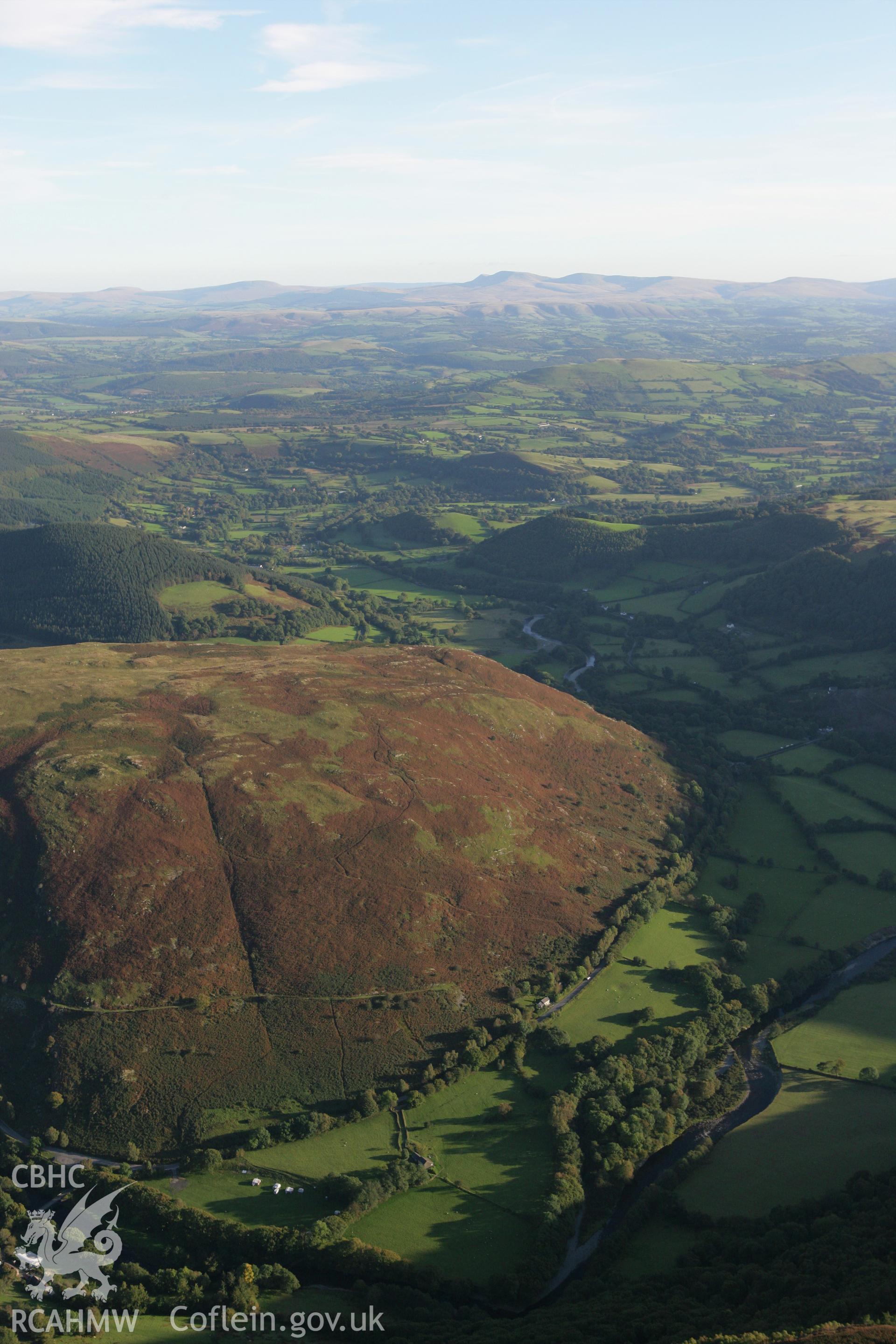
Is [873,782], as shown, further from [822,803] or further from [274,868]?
[274,868]

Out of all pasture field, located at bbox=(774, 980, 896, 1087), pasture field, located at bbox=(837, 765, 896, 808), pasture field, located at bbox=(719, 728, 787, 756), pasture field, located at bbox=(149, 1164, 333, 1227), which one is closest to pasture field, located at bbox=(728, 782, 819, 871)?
pasture field, located at bbox=(837, 765, 896, 808)

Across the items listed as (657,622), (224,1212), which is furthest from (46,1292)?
(657,622)

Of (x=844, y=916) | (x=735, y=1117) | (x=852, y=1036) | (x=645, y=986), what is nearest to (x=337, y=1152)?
(x=735, y=1117)

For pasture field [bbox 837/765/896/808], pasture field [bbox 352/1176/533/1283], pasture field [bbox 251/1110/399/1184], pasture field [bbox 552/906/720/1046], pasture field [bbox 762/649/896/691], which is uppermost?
pasture field [bbox 762/649/896/691]

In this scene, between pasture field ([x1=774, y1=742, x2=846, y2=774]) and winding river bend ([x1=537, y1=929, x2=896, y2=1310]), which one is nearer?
winding river bend ([x1=537, y1=929, x2=896, y2=1310])

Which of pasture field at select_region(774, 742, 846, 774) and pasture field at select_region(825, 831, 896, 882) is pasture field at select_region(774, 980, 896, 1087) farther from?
pasture field at select_region(774, 742, 846, 774)

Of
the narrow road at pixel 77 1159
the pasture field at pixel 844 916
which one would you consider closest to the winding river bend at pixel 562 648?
the pasture field at pixel 844 916
